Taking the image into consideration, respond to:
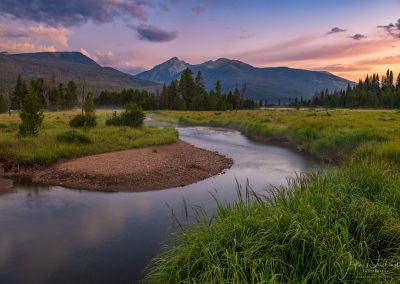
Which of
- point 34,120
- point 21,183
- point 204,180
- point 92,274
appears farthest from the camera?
point 34,120

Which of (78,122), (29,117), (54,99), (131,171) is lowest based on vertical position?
(131,171)

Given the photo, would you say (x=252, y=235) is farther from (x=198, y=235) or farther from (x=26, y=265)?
(x=26, y=265)

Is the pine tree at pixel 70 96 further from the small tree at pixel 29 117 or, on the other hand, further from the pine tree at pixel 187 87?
the small tree at pixel 29 117

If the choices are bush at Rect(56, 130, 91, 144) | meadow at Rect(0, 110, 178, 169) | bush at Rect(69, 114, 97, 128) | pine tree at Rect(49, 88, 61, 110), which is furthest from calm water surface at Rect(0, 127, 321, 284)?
pine tree at Rect(49, 88, 61, 110)

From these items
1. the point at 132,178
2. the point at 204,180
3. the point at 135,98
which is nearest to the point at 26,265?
the point at 132,178

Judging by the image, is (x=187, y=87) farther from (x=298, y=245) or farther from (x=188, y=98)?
(x=298, y=245)

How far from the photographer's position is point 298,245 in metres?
5.57

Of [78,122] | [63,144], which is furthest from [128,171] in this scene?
[78,122]

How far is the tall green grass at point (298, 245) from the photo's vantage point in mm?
5055

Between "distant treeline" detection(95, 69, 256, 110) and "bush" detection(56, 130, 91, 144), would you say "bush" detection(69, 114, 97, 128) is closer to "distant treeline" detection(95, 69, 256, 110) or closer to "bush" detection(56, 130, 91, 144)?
"bush" detection(56, 130, 91, 144)

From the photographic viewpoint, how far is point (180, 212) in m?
12.9

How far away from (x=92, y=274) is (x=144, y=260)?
1406 mm

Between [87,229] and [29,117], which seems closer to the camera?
[87,229]

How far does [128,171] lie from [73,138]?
383 inches
